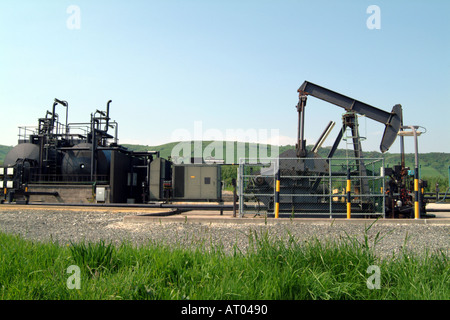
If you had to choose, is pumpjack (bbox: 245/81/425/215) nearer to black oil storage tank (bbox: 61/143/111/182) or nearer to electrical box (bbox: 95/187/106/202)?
electrical box (bbox: 95/187/106/202)

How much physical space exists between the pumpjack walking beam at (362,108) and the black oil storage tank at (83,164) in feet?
41.5

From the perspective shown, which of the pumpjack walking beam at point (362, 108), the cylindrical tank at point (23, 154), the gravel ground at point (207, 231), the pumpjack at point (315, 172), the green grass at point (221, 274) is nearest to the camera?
the green grass at point (221, 274)

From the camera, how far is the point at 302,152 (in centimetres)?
1388

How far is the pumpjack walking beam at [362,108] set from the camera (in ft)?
48.8

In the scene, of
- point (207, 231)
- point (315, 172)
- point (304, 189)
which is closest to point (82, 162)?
point (304, 189)

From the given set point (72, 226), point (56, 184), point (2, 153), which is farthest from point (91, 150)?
point (2, 153)

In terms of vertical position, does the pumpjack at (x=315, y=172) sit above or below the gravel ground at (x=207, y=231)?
above

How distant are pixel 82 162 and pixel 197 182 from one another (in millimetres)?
7045

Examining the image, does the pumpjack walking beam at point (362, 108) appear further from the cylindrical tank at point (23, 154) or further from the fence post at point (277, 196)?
the cylindrical tank at point (23, 154)

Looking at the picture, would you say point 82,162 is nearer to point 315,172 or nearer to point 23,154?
point 23,154

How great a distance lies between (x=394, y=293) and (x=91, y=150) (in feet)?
68.3

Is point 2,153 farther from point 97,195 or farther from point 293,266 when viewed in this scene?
point 293,266

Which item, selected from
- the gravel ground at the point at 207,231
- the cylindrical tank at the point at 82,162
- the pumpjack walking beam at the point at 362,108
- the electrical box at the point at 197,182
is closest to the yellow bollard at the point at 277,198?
the gravel ground at the point at 207,231

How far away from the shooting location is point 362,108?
49.4ft
